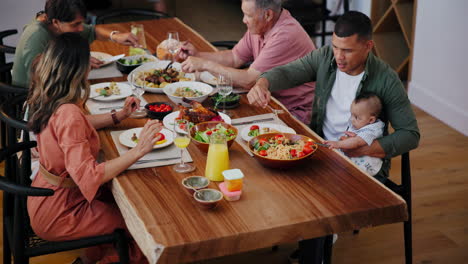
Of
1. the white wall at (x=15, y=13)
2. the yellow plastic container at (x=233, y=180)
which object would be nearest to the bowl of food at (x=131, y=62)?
the yellow plastic container at (x=233, y=180)

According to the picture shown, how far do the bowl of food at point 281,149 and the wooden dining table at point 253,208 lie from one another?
0.04 m

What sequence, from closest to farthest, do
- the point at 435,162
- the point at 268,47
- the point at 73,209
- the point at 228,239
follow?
1. the point at 228,239
2. the point at 73,209
3. the point at 268,47
4. the point at 435,162

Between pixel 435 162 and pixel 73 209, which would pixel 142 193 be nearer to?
pixel 73 209

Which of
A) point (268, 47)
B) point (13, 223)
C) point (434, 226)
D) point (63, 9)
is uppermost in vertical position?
point (63, 9)

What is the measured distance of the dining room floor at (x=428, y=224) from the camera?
2.99 metres

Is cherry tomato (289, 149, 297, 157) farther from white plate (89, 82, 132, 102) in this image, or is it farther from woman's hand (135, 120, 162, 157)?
white plate (89, 82, 132, 102)

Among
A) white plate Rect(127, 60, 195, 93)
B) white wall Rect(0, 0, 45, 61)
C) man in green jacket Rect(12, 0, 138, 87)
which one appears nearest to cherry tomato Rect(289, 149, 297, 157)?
white plate Rect(127, 60, 195, 93)

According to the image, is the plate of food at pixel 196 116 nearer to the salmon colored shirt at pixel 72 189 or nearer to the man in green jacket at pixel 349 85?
the man in green jacket at pixel 349 85

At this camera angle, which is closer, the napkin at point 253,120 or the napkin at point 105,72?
the napkin at point 253,120

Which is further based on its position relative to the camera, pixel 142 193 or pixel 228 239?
pixel 142 193

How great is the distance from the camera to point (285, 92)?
3.14 meters

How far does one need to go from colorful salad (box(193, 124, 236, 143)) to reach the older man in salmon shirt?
22.9 inches

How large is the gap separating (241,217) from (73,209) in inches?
29.7

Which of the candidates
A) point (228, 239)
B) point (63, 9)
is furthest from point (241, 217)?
point (63, 9)
